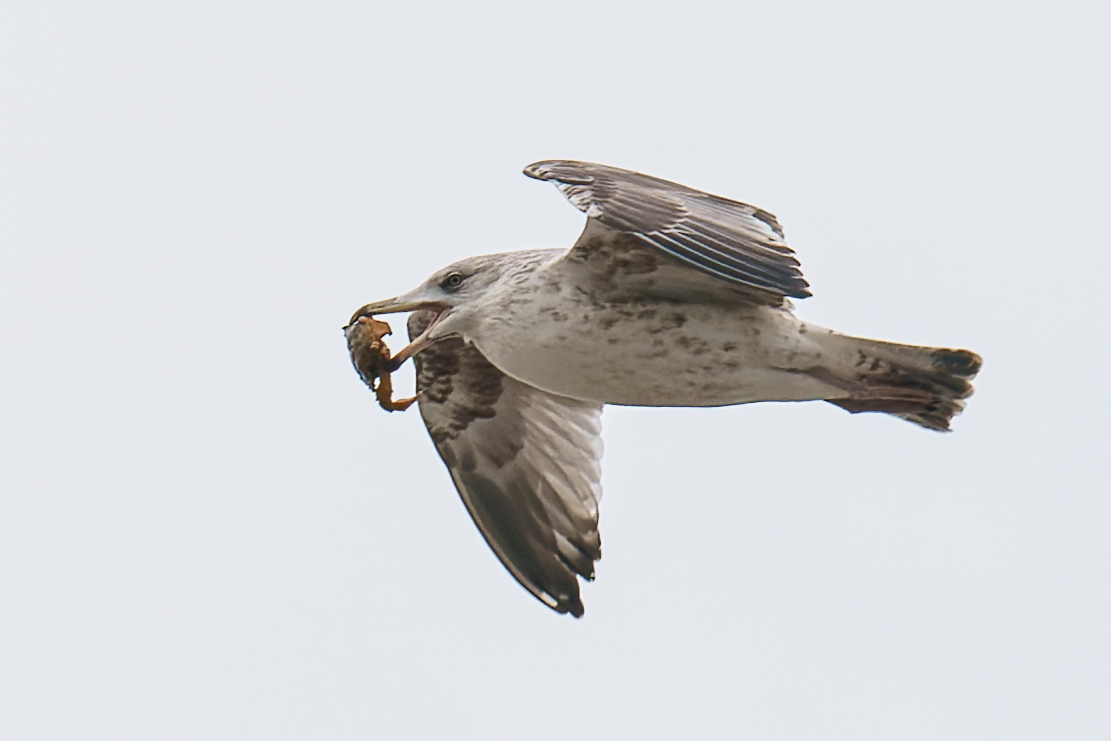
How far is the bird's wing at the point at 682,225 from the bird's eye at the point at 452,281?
0.78m

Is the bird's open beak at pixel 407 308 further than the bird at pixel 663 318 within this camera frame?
Yes

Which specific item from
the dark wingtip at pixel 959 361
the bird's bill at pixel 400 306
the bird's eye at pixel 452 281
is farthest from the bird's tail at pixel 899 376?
the bird's bill at pixel 400 306

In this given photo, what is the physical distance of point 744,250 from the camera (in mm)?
7699

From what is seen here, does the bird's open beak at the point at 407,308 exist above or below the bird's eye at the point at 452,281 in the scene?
below

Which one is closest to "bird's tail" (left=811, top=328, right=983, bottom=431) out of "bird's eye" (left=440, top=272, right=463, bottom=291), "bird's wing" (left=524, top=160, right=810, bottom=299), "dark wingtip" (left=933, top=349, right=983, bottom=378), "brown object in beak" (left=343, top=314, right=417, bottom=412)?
"dark wingtip" (left=933, top=349, right=983, bottom=378)

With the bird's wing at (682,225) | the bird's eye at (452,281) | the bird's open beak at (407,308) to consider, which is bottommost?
the bird's open beak at (407,308)

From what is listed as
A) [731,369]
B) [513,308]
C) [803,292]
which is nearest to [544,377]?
[513,308]

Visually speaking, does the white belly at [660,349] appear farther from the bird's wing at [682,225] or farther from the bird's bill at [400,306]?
the bird's bill at [400,306]

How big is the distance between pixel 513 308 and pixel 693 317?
81 cm

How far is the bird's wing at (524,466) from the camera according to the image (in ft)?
31.0

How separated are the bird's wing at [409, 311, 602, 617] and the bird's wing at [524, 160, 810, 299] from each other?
5.39 ft

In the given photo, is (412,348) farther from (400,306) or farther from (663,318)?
(663,318)

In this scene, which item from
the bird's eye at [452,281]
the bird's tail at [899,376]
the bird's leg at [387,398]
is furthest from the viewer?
the bird's leg at [387,398]

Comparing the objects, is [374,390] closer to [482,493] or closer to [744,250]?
[482,493]
